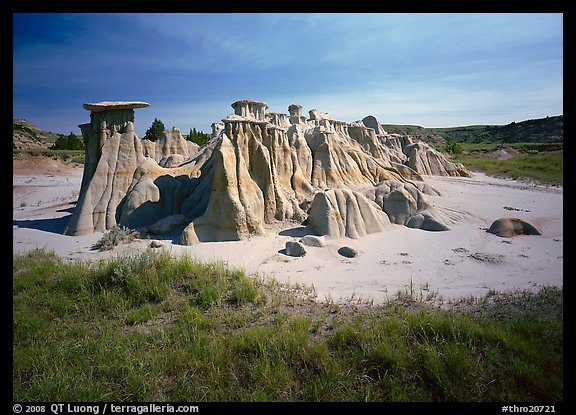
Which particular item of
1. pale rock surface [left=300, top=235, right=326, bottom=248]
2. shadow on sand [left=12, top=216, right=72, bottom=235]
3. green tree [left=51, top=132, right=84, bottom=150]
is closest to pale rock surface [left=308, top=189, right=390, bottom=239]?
pale rock surface [left=300, top=235, right=326, bottom=248]

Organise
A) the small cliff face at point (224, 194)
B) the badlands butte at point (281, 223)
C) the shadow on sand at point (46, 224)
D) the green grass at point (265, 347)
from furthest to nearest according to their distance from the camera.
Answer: the shadow on sand at point (46, 224) → the small cliff face at point (224, 194) → the badlands butte at point (281, 223) → the green grass at point (265, 347)

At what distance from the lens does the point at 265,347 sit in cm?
340

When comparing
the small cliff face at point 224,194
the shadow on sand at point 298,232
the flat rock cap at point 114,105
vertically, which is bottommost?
the shadow on sand at point 298,232

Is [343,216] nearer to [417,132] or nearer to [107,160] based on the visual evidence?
[107,160]

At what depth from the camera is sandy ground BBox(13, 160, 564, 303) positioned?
7000 millimetres

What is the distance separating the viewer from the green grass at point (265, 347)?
113 inches

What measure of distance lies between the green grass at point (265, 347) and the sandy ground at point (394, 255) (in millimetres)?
1700

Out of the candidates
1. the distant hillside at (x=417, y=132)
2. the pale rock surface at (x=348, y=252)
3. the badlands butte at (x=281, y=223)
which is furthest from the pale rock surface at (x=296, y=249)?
the distant hillside at (x=417, y=132)

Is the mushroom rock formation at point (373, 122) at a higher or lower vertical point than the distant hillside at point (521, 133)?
lower

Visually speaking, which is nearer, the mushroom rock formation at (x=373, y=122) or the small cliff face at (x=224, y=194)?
the small cliff face at (x=224, y=194)

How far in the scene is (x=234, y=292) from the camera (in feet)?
16.7

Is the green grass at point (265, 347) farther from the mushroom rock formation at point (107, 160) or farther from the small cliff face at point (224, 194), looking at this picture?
the mushroom rock formation at point (107, 160)

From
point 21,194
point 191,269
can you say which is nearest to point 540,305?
point 191,269
